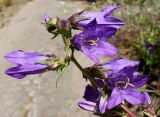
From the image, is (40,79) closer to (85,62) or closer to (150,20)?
(85,62)

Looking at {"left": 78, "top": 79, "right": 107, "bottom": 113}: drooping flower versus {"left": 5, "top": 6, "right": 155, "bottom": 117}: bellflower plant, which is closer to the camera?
{"left": 5, "top": 6, "right": 155, "bottom": 117}: bellflower plant

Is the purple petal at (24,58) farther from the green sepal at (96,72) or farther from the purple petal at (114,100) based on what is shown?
the purple petal at (114,100)

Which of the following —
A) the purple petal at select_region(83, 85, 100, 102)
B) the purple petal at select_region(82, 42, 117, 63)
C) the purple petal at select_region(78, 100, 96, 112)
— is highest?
the purple petal at select_region(82, 42, 117, 63)

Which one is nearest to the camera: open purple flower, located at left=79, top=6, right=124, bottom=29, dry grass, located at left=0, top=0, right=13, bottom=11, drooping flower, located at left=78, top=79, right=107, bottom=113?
open purple flower, located at left=79, top=6, right=124, bottom=29

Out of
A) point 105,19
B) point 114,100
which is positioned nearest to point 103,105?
point 114,100

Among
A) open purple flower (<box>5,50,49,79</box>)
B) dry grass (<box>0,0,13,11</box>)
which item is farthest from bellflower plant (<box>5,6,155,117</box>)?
dry grass (<box>0,0,13,11</box>)

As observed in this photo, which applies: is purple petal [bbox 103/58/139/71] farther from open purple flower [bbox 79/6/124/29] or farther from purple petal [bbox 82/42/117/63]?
open purple flower [bbox 79/6/124/29]

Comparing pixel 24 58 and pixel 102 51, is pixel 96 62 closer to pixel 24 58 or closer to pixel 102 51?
pixel 102 51

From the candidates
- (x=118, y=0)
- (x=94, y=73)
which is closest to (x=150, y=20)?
(x=118, y=0)
